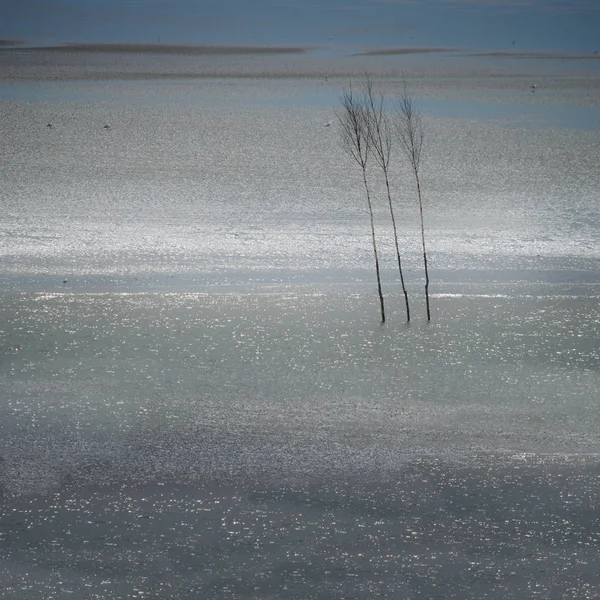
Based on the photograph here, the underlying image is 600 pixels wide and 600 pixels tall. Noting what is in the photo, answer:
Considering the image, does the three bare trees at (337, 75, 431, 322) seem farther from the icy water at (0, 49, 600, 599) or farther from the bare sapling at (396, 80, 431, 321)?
the icy water at (0, 49, 600, 599)

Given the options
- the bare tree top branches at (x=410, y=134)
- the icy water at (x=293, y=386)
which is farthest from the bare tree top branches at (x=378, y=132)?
the icy water at (x=293, y=386)

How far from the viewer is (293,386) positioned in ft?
11.4

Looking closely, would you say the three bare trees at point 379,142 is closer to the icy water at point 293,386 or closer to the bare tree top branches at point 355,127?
the bare tree top branches at point 355,127

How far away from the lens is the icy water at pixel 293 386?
Result: 2.46m

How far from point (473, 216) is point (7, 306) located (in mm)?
2873

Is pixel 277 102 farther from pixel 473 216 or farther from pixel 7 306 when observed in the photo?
pixel 7 306

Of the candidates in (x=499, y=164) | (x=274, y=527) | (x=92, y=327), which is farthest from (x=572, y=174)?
(x=274, y=527)

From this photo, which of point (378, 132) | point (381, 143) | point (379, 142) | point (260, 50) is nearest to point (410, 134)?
point (378, 132)

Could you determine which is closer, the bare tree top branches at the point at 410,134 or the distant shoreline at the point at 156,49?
the bare tree top branches at the point at 410,134

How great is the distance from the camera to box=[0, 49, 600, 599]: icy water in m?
2.46

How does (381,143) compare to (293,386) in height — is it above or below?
above

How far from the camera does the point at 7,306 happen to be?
4.43 m

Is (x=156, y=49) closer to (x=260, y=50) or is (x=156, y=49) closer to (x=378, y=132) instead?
(x=260, y=50)

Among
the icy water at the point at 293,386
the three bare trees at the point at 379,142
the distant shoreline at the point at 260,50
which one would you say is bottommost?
the icy water at the point at 293,386
